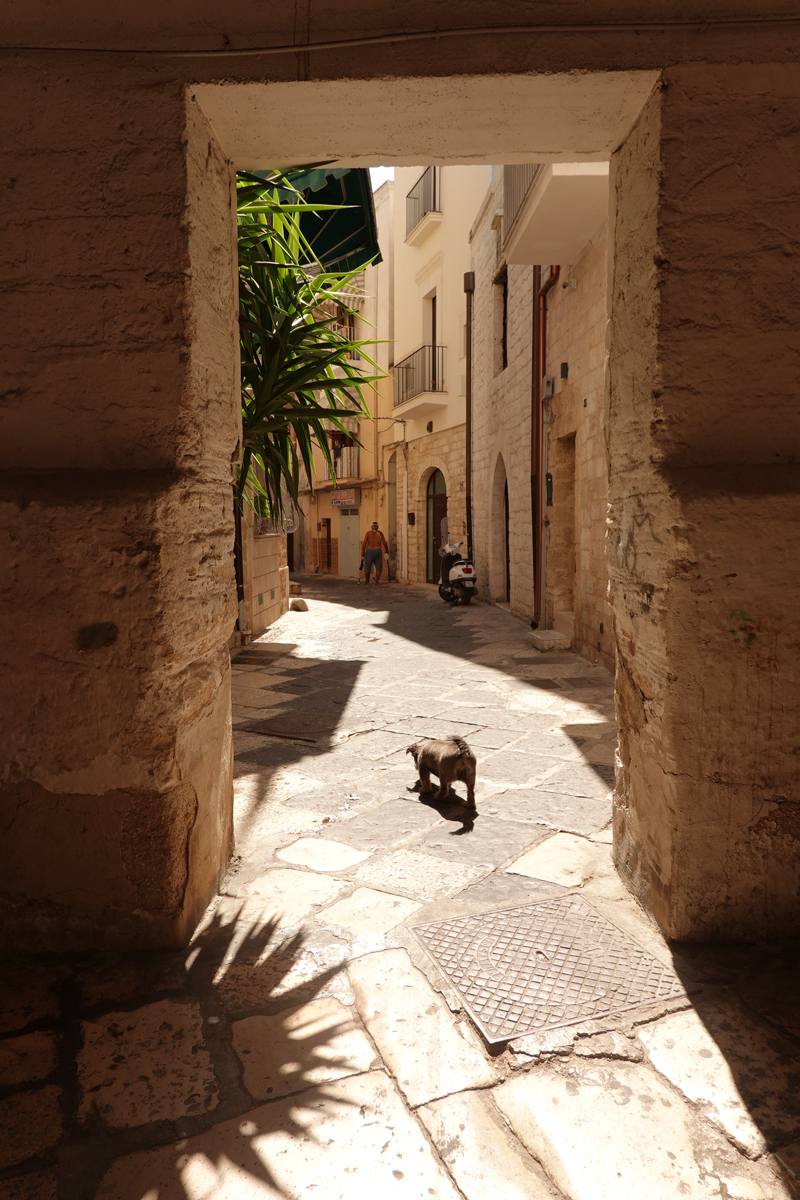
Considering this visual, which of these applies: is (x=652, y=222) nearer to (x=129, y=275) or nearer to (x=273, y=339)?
(x=129, y=275)

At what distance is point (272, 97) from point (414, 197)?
14908 mm

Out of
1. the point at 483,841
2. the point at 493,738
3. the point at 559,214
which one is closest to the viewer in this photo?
the point at 483,841

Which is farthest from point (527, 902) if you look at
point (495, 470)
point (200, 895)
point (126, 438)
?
point (495, 470)

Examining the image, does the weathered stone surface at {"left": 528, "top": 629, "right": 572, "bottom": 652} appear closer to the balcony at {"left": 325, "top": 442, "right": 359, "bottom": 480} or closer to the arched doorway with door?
the arched doorway with door

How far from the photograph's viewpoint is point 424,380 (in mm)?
13906

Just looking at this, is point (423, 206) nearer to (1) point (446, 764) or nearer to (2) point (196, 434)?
(1) point (446, 764)

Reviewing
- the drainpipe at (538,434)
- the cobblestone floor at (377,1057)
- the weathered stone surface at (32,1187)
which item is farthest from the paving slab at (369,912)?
the drainpipe at (538,434)

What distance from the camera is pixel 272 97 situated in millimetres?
1862

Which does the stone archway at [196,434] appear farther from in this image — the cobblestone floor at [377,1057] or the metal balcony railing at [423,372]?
the metal balcony railing at [423,372]

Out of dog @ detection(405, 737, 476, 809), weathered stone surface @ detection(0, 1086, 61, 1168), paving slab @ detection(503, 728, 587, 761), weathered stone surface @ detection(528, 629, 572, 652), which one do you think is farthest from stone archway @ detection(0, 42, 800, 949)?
weathered stone surface @ detection(528, 629, 572, 652)

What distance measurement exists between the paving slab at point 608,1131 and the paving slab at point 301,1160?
20 centimetres

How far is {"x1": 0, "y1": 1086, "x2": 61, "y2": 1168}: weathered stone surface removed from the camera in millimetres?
1289

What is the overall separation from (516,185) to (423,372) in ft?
23.9

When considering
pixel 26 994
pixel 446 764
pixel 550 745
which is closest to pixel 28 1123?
pixel 26 994
